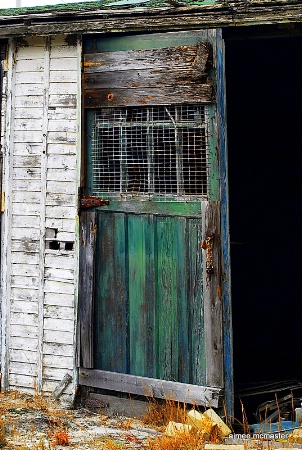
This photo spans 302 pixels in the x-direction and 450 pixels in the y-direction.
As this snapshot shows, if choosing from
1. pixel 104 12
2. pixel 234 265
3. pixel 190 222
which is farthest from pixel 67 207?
pixel 234 265

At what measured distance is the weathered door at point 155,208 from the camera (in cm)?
707

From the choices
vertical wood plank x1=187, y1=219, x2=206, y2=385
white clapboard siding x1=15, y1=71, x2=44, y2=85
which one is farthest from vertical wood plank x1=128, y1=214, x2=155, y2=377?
white clapboard siding x1=15, y1=71, x2=44, y2=85

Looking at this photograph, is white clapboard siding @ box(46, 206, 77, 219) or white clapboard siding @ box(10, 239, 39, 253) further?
white clapboard siding @ box(10, 239, 39, 253)

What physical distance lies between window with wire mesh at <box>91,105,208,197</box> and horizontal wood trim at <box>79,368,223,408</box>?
191 cm

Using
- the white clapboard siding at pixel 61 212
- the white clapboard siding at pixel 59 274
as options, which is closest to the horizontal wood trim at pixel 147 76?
the white clapboard siding at pixel 61 212

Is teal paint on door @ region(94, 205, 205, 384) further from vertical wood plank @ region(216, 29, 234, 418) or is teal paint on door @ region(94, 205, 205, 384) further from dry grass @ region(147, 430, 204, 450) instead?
dry grass @ region(147, 430, 204, 450)

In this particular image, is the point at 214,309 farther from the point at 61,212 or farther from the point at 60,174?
the point at 60,174

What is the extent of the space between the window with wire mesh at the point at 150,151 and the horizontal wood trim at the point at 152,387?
1907mm

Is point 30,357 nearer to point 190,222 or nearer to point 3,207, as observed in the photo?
point 3,207

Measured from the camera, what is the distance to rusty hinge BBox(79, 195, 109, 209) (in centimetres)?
766

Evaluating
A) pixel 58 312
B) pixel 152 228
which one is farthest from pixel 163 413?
pixel 152 228

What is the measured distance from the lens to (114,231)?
7.61 metres

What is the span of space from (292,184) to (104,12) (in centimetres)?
503

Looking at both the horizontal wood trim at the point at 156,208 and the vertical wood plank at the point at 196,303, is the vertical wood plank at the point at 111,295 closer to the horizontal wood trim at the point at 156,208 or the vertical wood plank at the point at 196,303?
the horizontal wood trim at the point at 156,208
